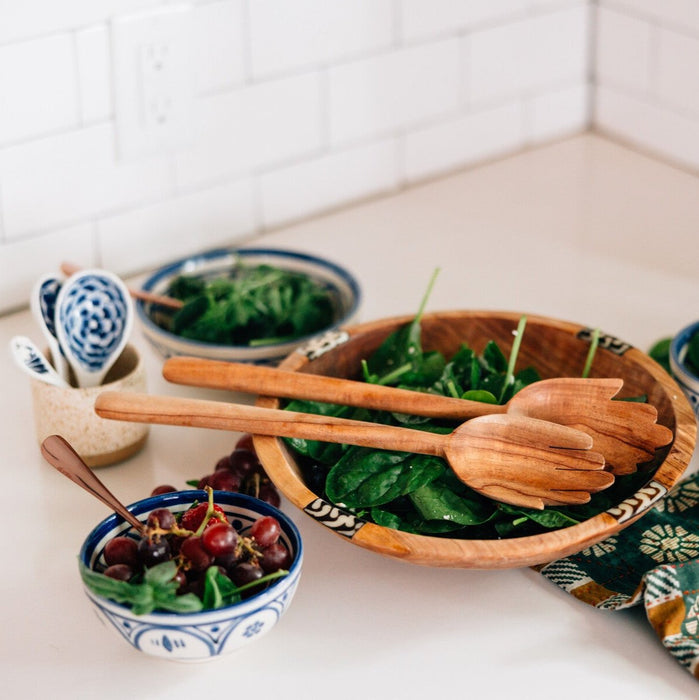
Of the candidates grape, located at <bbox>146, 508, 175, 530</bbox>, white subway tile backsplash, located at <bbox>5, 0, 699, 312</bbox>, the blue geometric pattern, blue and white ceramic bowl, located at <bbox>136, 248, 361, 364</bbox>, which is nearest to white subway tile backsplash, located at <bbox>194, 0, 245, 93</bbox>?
white subway tile backsplash, located at <bbox>5, 0, 699, 312</bbox>

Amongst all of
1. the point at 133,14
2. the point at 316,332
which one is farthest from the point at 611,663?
the point at 133,14

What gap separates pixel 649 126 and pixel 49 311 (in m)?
1.01

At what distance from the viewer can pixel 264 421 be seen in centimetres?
88

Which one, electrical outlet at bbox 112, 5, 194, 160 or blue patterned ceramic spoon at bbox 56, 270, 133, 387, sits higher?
electrical outlet at bbox 112, 5, 194, 160

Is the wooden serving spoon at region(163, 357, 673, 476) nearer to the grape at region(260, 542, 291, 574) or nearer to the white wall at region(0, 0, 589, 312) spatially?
the grape at region(260, 542, 291, 574)

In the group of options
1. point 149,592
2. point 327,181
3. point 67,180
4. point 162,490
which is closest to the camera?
point 149,592

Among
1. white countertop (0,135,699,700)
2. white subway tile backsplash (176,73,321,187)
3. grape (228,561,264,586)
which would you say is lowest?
white countertop (0,135,699,700)

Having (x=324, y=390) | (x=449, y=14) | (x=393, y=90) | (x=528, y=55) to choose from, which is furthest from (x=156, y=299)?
(x=528, y=55)

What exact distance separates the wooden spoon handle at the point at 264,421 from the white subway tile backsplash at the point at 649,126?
0.92 metres

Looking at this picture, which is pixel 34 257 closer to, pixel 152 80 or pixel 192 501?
pixel 152 80

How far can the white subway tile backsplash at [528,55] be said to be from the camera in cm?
161

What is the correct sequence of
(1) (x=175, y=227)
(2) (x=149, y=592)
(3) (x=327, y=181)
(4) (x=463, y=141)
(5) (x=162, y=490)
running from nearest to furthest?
(2) (x=149, y=592), (5) (x=162, y=490), (1) (x=175, y=227), (3) (x=327, y=181), (4) (x=463, y=141)

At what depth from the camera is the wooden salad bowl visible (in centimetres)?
78

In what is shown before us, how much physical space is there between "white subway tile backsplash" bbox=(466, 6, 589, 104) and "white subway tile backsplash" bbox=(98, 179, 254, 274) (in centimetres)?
42
